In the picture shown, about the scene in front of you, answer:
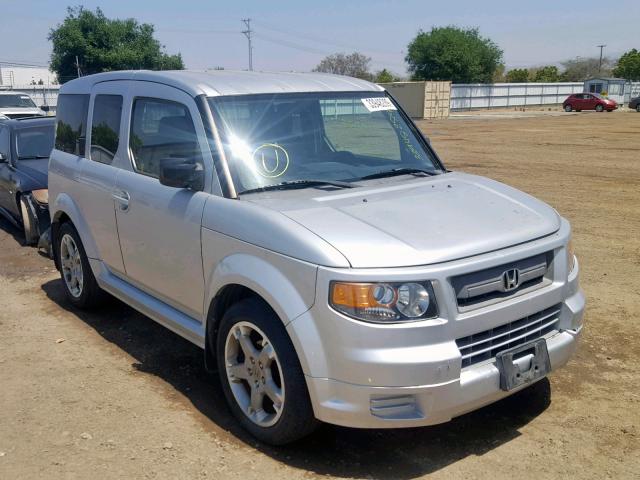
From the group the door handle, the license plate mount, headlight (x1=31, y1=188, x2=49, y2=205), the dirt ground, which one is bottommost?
the dirt ground

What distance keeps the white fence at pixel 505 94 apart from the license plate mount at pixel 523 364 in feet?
188

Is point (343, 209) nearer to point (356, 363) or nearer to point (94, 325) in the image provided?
point (356, 363)

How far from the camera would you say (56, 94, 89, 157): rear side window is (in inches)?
222

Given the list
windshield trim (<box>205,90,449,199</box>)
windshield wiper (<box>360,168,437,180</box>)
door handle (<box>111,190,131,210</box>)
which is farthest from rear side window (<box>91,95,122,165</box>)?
windshield wiper (<box>360,168,437,180</box>)

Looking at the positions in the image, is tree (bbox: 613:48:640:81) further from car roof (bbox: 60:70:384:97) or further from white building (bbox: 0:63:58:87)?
car roof (bbox: 60:70:384:97)

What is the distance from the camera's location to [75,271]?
6023mm

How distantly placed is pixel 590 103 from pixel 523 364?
53.8m

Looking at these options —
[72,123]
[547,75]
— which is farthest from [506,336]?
[547,75]

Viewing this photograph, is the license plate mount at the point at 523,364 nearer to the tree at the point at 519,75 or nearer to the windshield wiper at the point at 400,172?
the windshield wiper at the point at 400,172

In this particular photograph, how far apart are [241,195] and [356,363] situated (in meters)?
1.31

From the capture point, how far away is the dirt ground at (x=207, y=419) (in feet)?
11.5

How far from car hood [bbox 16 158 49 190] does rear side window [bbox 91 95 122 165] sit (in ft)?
12.1

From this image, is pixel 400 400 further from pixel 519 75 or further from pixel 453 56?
pixel 519 75

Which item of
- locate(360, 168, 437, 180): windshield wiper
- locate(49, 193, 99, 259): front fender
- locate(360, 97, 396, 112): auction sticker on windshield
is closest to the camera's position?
locate(360, 168, 437, 180): windshield wiper
